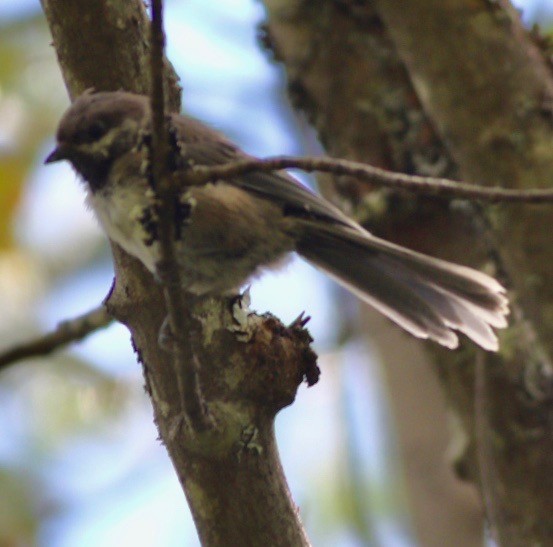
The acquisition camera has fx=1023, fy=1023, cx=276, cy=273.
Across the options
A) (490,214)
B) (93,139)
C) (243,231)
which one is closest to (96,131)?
(93,139)

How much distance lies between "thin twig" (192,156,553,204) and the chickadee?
30cm

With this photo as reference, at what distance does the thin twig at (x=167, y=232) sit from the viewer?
6.39 ft

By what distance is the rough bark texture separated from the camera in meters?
2.45

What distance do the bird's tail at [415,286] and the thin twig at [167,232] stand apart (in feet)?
4.19

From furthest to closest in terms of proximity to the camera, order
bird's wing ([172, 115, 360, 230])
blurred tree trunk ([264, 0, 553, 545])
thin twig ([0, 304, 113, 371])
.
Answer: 1. blurred tree trunk ([264, 0, 553, 545])
2. bird's wing ([172, 115, 360, 230])
3. thin twig ([0, 304, 113, 371])

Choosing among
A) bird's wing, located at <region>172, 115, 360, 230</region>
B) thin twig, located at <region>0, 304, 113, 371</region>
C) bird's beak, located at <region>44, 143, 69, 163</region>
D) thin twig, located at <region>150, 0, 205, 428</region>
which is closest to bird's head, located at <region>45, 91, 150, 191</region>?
bird's beak, located at <region>44, 143, 69, 163</region>

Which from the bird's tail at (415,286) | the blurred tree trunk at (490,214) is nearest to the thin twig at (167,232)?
the bird's tail at (415,286)

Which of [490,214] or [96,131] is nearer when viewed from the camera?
[96,131]

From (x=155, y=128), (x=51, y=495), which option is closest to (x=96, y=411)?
(x=51, y=495)

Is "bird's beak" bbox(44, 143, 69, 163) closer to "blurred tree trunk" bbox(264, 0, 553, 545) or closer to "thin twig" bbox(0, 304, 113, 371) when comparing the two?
"thin twig" bbox(0, 304, 113, 371)

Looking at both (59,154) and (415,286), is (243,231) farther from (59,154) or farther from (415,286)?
(415,286)

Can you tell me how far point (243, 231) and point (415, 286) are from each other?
32.0 inches

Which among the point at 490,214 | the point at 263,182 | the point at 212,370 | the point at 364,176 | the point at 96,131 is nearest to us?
the point at 364,176

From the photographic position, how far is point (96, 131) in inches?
121
